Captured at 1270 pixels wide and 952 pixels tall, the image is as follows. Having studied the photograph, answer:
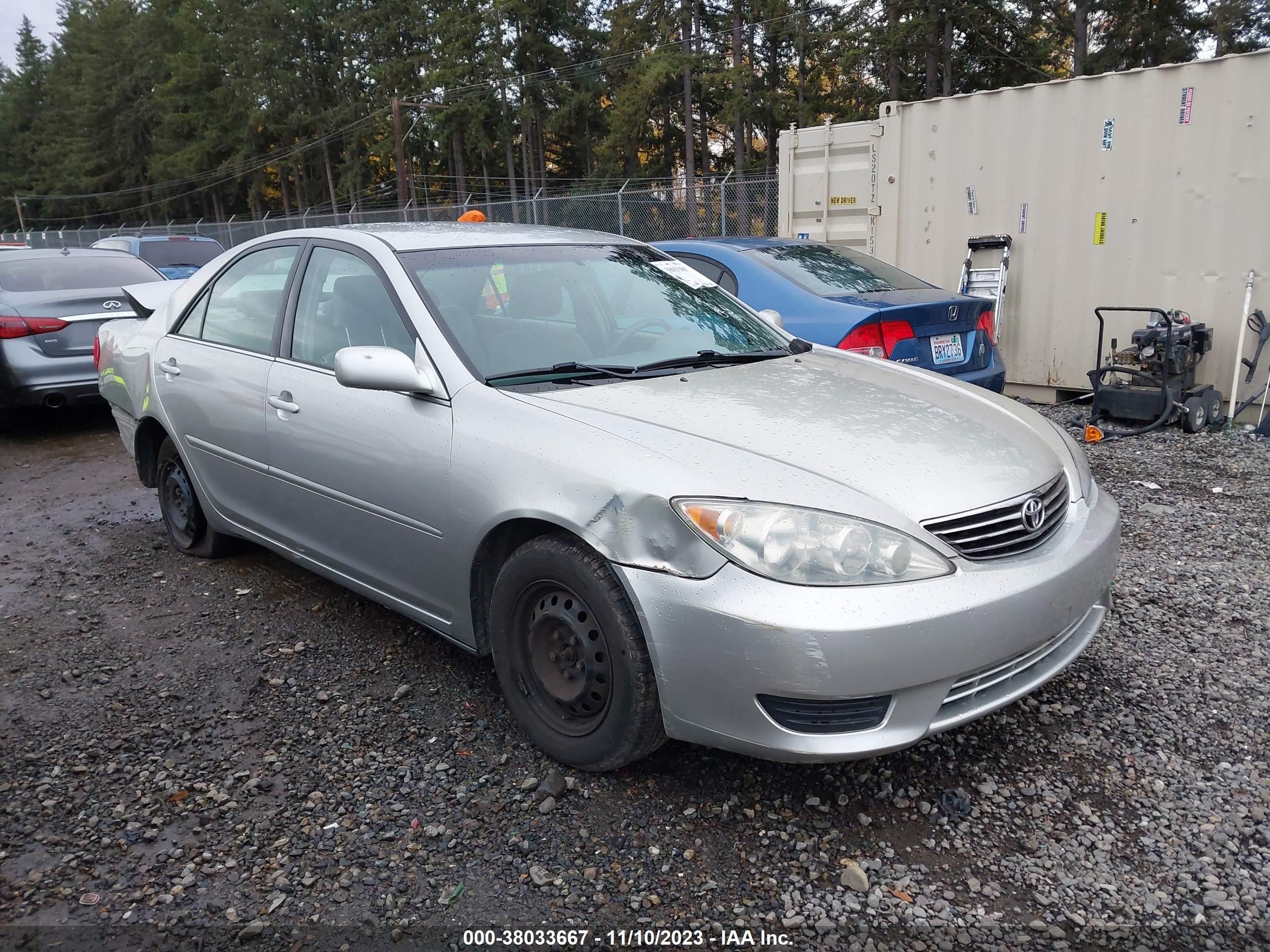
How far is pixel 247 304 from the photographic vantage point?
4059mm

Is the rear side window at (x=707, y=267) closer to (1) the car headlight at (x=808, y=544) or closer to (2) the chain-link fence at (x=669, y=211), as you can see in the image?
(1) the car headlight at (x=808, y=544)

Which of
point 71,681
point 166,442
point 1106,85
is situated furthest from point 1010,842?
point 1106,85

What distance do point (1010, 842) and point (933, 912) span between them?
370 millimetres

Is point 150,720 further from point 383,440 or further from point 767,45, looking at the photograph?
point 767,45

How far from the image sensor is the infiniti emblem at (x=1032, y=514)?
2.55 metres

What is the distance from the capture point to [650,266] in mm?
3939

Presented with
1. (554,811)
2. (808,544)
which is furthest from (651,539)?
(554,811)

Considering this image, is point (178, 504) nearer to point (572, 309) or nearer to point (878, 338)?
point (572, 309)

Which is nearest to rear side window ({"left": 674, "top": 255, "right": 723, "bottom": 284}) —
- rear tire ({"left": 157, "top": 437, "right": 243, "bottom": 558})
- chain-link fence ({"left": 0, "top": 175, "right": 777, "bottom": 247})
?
rear tire ({"left": 157, "top": 437, "right": 243, "bottom": 558})

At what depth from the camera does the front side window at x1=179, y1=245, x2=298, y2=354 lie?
386 centimetres

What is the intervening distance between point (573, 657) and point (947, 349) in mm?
3923

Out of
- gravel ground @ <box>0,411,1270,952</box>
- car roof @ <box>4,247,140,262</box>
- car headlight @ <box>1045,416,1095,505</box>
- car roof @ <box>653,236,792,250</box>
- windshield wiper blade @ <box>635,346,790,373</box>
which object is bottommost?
gravel ground @ <box>0,411,1270,952</box>

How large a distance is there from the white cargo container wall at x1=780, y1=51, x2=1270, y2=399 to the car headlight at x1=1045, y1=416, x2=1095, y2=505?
5020mm

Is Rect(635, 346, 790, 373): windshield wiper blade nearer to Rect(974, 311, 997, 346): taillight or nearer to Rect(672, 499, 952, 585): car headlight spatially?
Rect(672, 499, 952, 585): car headlight
